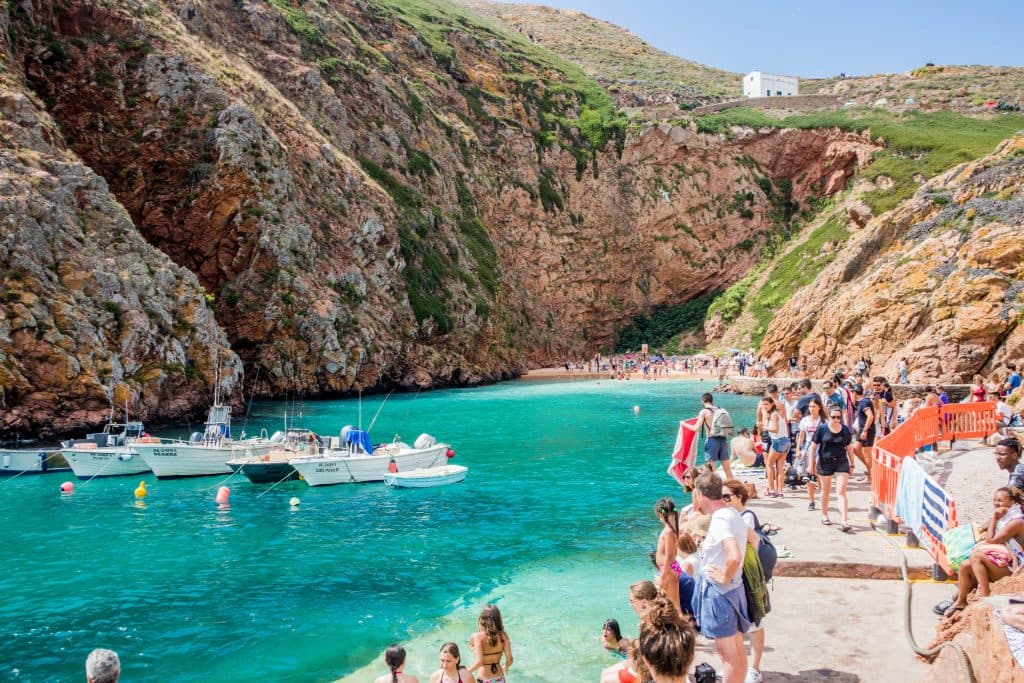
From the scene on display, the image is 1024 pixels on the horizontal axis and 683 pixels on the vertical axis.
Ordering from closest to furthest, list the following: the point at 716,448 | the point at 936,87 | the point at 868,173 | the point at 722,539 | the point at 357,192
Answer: the point at 722,539, the point at 716,448, the point at 357,192, the point at 868,173, the point at 936,87

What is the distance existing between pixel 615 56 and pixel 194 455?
133 m

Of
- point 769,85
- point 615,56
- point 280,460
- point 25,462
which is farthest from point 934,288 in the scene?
point 615,56

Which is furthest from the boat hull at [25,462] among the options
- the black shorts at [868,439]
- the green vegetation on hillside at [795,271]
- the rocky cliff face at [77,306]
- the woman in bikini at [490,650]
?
the green vegetation on hillside at [795,271]

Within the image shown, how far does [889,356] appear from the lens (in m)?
37.6

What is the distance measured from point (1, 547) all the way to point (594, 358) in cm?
6593

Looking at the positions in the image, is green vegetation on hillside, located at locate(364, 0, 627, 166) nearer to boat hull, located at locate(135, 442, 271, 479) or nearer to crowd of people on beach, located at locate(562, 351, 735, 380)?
crowd of people on beach, located at locate(562, 351, 735, 380)

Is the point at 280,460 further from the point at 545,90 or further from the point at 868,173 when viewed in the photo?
the point at 545,90

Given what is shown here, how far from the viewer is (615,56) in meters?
140

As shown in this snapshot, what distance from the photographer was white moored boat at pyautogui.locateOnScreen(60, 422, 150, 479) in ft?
81.0

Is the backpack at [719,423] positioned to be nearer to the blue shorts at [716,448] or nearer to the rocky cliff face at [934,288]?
the blue shorts at [716,448]

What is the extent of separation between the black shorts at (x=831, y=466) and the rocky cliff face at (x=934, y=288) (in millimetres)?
24348

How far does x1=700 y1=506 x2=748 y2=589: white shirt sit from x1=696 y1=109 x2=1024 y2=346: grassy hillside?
60.5 meters

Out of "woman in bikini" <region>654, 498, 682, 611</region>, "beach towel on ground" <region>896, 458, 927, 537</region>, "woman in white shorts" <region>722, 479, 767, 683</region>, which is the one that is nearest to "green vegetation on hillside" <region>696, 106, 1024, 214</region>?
"beach towel on ground" <region>896, 458, 927, 537</region>

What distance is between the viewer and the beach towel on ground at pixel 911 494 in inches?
377
